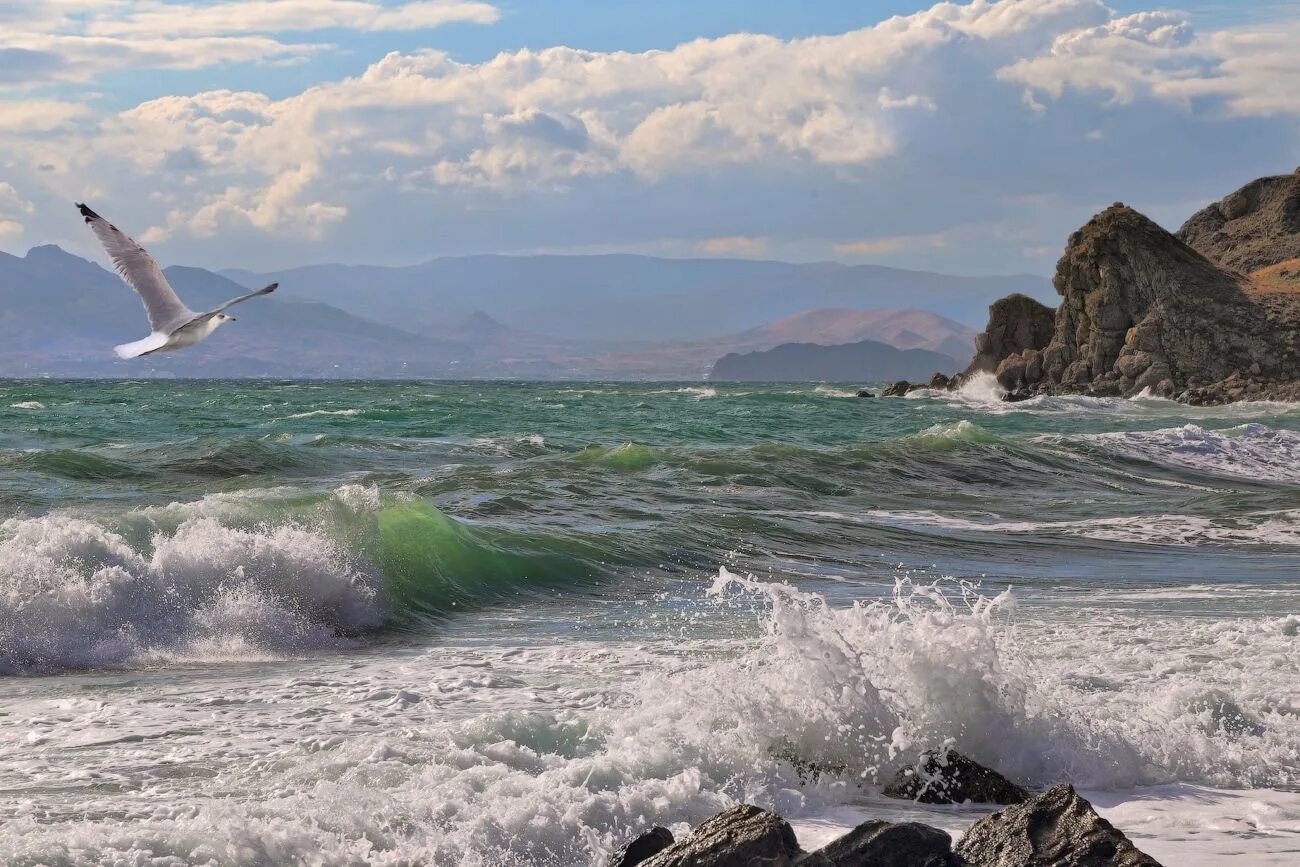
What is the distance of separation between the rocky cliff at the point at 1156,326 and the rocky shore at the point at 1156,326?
4 cm

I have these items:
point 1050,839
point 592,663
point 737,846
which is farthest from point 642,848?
point 592,663

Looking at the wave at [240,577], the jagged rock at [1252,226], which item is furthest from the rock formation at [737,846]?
the jagged rock at [1252,226]

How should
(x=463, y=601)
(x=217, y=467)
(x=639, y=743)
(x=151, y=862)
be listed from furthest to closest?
(x=217, y=467)
(x=463, y=601)
(x=639, y=743)
(x=151, y=862)

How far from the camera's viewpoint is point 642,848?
16.6 feet

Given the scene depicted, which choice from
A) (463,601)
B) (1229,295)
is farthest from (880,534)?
(1229,295)

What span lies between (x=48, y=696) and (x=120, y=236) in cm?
574

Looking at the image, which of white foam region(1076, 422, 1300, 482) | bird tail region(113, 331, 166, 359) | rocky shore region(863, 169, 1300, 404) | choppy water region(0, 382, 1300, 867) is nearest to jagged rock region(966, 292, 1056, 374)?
rocky shore region(863, 169, 1300, 404)

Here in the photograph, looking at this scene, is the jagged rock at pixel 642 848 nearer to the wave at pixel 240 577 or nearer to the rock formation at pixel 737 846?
the rock formation at pixel 737 846

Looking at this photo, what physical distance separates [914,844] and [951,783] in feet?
5.34

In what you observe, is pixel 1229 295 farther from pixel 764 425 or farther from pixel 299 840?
pixel 299 840

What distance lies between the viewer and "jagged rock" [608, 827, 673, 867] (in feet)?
16.4

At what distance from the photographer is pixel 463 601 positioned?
39.8 ft

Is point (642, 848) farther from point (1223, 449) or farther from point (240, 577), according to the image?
point (1223, 449)

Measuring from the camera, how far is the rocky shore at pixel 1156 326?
5781 cm
